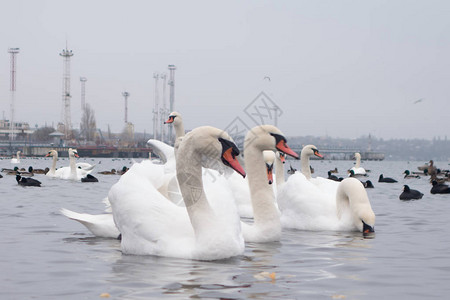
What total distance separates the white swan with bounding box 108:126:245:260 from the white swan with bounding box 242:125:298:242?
156 cm

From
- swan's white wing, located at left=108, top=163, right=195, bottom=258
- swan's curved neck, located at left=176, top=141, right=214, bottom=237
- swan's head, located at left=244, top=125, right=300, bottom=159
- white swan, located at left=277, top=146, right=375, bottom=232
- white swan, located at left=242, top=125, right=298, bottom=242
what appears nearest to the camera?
swan's curved neck, located at left=176, top=141, right=214, bottom=237

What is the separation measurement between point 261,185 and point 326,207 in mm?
2221

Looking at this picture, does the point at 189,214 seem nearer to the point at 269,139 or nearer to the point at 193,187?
the point at 193,187

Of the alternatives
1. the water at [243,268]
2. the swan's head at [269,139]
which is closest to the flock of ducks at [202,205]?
the swan's head at [269,139]

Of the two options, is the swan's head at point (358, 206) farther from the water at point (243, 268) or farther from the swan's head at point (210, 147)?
the swan's head at point (210, 147)

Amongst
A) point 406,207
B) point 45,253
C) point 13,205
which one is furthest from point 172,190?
point 406,207

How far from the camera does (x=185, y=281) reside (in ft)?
24.0

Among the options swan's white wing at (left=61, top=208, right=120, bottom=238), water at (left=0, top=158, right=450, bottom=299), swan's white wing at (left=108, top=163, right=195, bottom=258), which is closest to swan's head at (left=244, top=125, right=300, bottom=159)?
water at (left=0, top=158, right=450, bottom=299)

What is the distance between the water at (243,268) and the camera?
6918 mm

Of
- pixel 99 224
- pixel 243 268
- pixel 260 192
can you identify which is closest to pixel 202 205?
pixel 243 268

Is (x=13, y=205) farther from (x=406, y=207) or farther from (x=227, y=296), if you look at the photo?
(x=227, y=296)

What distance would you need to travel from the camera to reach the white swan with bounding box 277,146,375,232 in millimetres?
12312

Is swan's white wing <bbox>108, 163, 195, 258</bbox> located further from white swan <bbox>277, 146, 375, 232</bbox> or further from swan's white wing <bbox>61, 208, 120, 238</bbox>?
white swan <bbox>277, 146, 375, 232</bbox>

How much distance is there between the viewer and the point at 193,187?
8.63m
